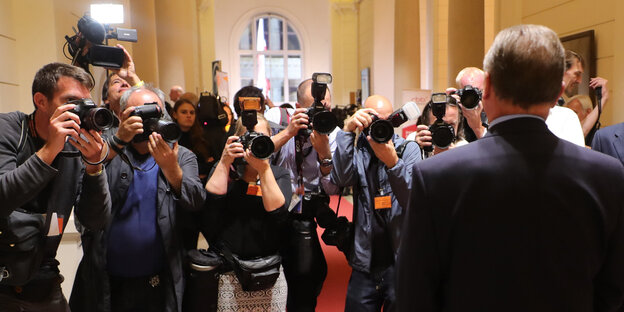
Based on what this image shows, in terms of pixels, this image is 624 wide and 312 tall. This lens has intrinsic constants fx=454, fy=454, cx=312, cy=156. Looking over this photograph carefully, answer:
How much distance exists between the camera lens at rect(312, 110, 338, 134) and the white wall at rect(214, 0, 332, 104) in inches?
621

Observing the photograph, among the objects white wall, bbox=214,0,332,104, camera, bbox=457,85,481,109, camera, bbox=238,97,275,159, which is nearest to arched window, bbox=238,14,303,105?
white wall, bbox=214,0,332,104

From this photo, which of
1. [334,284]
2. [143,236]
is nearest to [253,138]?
[143,236]

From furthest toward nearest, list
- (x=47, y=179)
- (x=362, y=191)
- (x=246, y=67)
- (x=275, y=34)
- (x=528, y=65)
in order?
(x=246, y=67)
(x=275, y=34)
(x=362, y=191)
(x=47, y=179)
(x=528, y=65)

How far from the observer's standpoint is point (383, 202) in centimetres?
246

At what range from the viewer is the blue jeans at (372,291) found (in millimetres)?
2443

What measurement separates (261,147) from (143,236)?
0.75m

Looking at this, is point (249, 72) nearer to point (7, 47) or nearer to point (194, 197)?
point (7, 47)

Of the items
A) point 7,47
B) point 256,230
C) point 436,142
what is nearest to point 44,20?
point 7,47

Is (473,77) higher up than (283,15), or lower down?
lower down

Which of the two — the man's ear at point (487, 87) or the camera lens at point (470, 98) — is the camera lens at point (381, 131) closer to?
the camera lens at point (470, 98)

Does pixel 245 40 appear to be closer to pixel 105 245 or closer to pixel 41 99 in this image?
pixel 105 245

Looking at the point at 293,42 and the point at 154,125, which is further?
the point at 293,42

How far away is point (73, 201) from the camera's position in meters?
2.03

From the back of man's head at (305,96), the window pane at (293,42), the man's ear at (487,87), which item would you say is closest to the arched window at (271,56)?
the window pane at (293,42)
